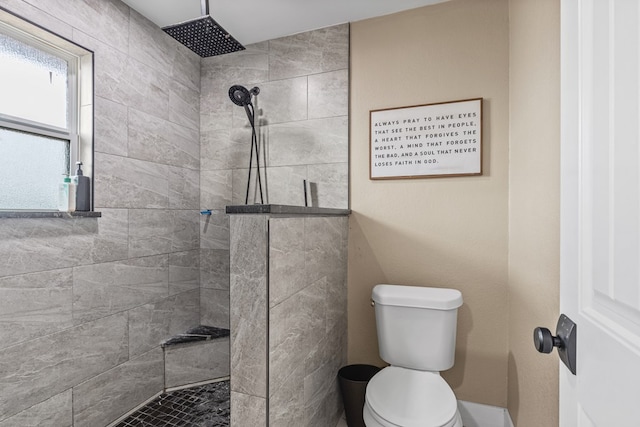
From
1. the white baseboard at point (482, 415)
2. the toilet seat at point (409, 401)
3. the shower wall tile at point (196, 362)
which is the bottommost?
the white baseboard at point (482, 415)

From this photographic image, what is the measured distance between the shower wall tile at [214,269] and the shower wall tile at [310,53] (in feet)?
4.48

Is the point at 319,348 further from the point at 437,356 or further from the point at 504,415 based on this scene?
the point at 504,415

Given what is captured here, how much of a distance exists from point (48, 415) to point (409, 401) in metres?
1.67

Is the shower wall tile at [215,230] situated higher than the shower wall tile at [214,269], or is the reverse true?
the shower wall tile at [215,230]

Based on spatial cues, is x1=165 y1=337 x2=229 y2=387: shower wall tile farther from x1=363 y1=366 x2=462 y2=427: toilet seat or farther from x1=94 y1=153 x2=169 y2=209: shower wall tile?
x1=363 y1=366 x2=462 y2=427: toilet seat

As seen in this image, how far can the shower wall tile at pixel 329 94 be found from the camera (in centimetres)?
213

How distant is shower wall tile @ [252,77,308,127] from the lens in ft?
7.34

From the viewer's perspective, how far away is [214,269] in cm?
246

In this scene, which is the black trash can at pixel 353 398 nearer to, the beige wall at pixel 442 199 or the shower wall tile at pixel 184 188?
the beige wall at pixel 442 199

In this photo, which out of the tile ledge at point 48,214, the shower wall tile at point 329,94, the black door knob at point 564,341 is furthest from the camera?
the shower wall tile at point 329,94

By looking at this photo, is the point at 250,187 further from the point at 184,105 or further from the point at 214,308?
the point at 214,308

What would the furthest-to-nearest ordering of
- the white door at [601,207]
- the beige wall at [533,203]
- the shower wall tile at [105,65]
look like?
the shower wall tile at [105,65] → the beige wall at [533,203] → the white door at [601,207]

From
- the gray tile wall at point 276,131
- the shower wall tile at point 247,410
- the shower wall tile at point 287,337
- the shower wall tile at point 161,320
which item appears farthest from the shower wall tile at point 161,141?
the shower wall tile at point 247,410

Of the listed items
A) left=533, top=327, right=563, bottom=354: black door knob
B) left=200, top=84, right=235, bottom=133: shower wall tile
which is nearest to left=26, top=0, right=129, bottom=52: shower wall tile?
left=200, top=84, right=235, bottom=133: shower wall tile
